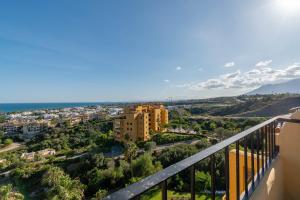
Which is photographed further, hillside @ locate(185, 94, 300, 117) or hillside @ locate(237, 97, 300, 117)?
hillside @ locate(185, 94, 300, 117)

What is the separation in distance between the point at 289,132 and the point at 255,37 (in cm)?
795

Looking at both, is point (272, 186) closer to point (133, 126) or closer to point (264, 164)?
point (264, 164)

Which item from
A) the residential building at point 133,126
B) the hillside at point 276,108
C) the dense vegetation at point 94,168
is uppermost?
the hillside at point 276,108

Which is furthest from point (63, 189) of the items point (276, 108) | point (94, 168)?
point (276, 108)

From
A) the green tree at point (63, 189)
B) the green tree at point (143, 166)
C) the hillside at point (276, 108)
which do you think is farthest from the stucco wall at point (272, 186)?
the hillside at point (276, 108)

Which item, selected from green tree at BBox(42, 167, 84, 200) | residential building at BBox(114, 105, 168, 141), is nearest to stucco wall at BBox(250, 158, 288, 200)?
green tree at BBox(42, 167, 84, 200)

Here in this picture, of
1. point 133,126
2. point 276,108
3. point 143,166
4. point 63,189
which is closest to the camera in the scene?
point 63,189

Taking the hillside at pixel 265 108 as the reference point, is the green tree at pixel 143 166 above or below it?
below

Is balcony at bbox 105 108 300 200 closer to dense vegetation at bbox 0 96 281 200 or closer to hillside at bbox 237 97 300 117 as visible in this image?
dense vegetation at bbox 0 96 281 200

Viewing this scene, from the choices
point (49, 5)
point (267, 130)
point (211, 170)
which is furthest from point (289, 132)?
point (49, 5)

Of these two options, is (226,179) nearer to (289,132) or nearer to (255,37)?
(289,132)

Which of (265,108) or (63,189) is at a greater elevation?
(265,108)

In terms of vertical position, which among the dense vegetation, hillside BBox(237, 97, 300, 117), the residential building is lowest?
the dense vegetation

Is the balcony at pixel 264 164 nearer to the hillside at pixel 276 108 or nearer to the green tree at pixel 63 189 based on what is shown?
the green tree at pixel 63 189
